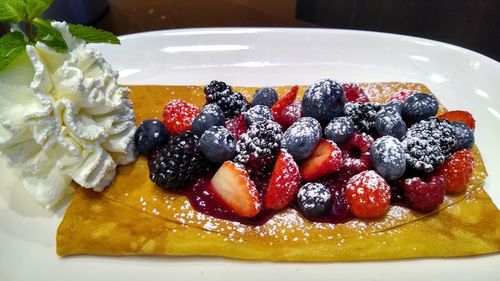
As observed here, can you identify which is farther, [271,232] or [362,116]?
[362,116]

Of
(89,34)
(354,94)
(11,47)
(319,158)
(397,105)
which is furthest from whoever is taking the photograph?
(354,94)

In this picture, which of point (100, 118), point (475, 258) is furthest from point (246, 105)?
point (475, 258)

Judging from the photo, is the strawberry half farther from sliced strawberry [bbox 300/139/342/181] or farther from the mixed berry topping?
sliced strawberry [bbox 300/139/342/181]

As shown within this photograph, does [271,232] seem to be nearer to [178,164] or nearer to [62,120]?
[178,164]

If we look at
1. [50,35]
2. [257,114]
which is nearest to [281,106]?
[257,114]

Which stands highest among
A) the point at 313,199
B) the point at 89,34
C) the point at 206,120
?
the point at 89,34

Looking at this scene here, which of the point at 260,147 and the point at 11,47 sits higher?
the point at 11,47

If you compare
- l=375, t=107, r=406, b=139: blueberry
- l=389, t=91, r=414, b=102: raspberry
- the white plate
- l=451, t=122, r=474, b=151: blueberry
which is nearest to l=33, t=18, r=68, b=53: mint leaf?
the white plate

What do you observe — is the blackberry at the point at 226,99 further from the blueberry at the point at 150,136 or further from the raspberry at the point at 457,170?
the raspberry at the point at 457,170
